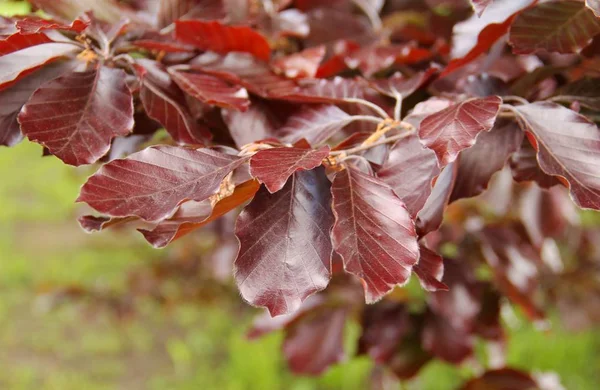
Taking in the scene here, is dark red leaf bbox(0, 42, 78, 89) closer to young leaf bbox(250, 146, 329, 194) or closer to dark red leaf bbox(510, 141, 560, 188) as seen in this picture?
young leaf bbox(250, 146, 329, 194)

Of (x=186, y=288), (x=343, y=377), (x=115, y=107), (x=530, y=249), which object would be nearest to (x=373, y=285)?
(x=115, y=107)

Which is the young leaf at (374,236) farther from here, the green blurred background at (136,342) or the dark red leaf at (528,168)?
the green blurred background at (136,342)

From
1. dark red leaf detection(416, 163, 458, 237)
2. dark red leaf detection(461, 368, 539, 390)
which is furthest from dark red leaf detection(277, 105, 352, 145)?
dark red leaf detection(461, 368, 539, 390)

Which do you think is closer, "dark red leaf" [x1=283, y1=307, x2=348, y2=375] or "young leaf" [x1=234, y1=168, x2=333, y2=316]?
"young leaf" [x1=234, y1=168, x2=333, y2=316]

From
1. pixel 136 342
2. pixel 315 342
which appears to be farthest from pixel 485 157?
pixel 136 342

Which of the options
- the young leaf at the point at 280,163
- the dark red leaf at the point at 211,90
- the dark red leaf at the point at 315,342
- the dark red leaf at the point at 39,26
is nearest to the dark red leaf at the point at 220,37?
the dark red leaf at the point at 211,90

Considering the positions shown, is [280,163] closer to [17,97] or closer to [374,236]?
[374,236]
